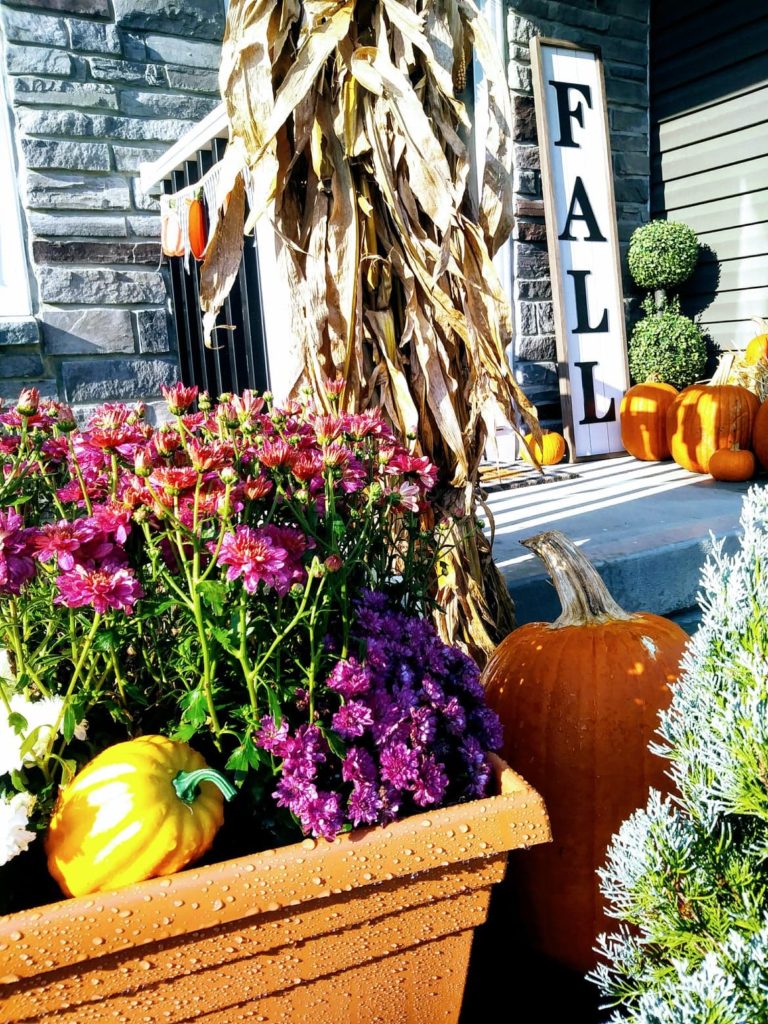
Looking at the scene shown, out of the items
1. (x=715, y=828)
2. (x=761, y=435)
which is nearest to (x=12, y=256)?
(x=761, y=435)

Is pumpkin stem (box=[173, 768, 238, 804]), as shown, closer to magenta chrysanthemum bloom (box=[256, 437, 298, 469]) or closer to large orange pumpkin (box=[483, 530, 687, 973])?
magenta chrysanthemum bloom (box=[256, 437, 298, 469])

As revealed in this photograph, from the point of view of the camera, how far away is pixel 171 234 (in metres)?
3.25

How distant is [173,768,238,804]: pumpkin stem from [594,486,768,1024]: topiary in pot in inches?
16.4

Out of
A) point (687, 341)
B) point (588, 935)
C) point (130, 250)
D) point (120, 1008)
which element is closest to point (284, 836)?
point (120, 1008)

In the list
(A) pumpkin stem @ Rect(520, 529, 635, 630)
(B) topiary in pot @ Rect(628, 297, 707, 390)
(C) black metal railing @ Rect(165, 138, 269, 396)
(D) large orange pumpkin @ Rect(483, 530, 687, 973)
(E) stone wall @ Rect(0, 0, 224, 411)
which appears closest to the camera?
(D) large orange pumpkin @ Rect(483, 530, 687, 973)

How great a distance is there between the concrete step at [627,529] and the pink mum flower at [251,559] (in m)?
1.18

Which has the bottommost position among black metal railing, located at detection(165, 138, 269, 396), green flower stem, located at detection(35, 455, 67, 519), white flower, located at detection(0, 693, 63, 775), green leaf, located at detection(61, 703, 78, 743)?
white flower, located at detection(0, 693, 63, 775)

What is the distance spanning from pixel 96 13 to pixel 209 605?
3373mm

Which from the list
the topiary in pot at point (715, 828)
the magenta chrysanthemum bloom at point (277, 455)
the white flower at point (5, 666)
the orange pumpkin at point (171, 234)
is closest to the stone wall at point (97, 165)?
the orange pumpkin at point (171, 234)

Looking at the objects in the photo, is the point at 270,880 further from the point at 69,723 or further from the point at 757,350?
the point at 757,350

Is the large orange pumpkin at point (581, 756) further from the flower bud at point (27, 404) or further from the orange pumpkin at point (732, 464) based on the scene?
the orange pumpkin at point (732, 464)

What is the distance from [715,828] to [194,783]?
533 millimetres

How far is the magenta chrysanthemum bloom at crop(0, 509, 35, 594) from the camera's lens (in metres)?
0.73

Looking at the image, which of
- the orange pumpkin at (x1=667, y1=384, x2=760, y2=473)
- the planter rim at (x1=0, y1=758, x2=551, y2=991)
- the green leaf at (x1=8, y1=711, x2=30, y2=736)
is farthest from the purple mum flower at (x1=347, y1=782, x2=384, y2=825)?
the orange pumpkin at (x1=667, y1=384, x2=760, y2=473)
